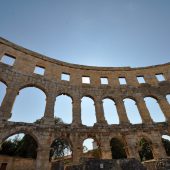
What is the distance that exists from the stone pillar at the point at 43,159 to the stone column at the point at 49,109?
232cm

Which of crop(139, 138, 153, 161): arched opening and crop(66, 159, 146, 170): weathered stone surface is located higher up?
crop(139, 138, 153, 161): arched opening

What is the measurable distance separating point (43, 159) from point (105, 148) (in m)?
5.24

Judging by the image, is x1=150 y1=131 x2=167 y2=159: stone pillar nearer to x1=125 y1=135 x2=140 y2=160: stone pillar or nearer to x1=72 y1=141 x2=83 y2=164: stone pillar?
x1=125 y1=135 x2=140 y2=160: stone pillar

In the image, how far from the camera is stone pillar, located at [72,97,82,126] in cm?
1596

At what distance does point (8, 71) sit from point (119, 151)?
18230 mm

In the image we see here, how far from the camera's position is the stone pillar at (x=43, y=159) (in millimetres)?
12469

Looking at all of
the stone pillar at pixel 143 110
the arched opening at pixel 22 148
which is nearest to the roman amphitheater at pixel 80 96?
the stone pillar at pixel 143 110

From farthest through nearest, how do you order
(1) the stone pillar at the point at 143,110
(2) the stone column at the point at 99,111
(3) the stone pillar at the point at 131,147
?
(1) the stone pillar at the point at 143,110 → (2) the stone column at the point at 99,111 → (3) the stone pillar at the point at 131,147

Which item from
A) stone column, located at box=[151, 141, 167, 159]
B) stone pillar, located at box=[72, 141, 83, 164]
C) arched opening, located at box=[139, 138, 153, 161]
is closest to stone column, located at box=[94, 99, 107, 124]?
stone pillar, located at box=[72, 141, 83, 164]

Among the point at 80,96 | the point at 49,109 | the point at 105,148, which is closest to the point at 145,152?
the point at 105,148

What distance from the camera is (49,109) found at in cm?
1572

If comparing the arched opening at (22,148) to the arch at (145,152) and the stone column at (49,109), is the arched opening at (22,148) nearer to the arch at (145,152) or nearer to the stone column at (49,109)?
the stone column at (49,109)

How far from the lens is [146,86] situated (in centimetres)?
2016

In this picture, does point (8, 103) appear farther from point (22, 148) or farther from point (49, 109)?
point (22, 148)
